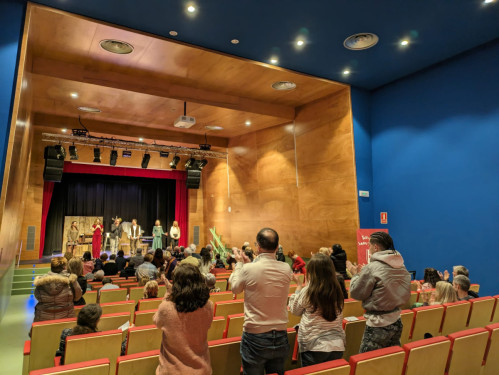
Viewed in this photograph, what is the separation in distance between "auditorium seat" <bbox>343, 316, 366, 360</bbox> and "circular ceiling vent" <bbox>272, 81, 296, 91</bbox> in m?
6.31

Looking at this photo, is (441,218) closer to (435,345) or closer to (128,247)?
(435,345)

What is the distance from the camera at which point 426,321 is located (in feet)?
9.89

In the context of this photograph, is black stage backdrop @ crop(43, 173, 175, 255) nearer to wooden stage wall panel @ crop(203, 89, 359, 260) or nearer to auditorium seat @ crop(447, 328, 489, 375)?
wooden stage wall panel @ crop(203, 89, 359, 260)

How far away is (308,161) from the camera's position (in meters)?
8.92

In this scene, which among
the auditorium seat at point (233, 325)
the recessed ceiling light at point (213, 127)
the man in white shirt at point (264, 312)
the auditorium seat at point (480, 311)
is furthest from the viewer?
the recessed ceiling light at point (213, 127)

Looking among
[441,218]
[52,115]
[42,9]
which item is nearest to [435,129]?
[441,218]

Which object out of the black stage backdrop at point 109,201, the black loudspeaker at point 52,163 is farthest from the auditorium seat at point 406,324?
the black stage backdrop at point 109,201

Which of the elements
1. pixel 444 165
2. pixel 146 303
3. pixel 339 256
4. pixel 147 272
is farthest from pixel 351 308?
pixel 444 165

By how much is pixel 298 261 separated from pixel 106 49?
5.55 metres

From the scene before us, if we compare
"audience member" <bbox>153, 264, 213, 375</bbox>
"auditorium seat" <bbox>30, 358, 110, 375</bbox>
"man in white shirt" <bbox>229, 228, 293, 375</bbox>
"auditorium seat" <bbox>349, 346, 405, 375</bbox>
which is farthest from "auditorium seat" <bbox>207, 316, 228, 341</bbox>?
"auditorium seat" <bbox>349, 346, 405, 375</bbox>

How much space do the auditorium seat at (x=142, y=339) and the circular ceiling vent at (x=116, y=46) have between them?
5.40 metres

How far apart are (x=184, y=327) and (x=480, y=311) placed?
323 cm

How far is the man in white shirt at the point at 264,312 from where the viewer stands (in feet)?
6.47

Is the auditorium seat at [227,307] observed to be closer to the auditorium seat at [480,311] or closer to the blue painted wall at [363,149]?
the auditorium seat at [480,311]
